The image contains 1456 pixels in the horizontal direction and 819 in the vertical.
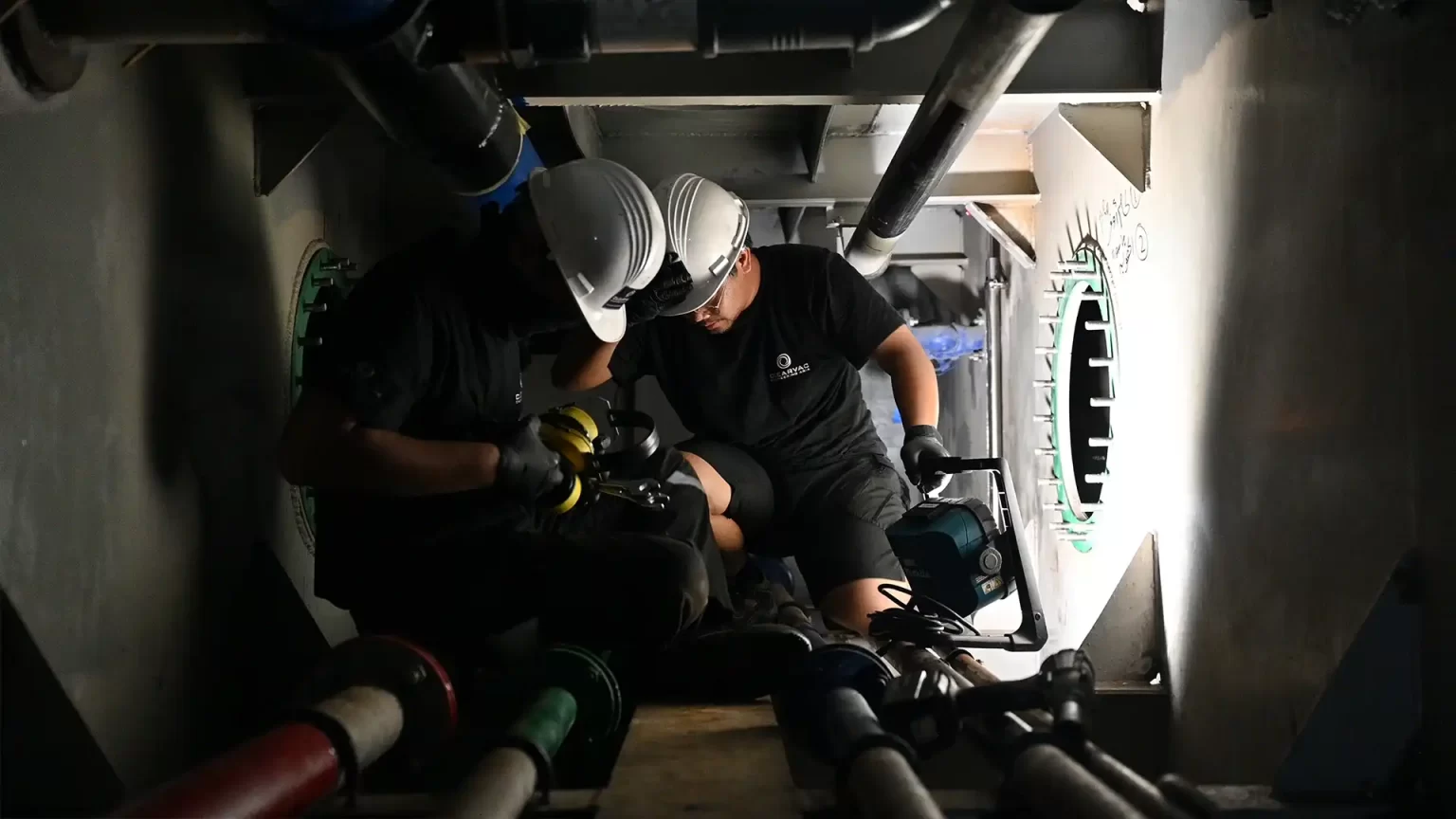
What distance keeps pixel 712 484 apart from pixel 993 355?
1.50 meters

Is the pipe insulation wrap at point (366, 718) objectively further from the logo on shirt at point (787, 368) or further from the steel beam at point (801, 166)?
the steel beam at point (801, 166)

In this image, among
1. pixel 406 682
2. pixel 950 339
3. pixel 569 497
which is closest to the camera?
pixel 406 682

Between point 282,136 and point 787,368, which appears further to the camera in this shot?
point 787,368

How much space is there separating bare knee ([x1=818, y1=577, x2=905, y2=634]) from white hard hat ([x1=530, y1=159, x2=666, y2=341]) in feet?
3.00

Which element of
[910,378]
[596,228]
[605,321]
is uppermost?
[596,228]

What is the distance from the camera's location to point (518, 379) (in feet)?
6.53

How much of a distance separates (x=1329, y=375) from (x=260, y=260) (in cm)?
179

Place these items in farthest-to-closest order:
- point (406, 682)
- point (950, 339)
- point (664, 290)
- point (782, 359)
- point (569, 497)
→ point (950, 339), point (782, 359), point (664, 290), point (569, 497), point (406, 682)

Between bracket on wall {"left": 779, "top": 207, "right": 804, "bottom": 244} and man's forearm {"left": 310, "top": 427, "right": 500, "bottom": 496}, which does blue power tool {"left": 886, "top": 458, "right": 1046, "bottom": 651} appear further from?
bracket on wall {"left": 779, "top": 207, "right": 804, "bottom": 244}

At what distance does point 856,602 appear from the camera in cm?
238

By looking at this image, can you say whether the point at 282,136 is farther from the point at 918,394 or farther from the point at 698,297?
the point at 918,394

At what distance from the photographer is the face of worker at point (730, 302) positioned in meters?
2.39

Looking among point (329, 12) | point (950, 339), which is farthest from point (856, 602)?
point (329, 12)

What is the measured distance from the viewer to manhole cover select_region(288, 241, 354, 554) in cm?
217
